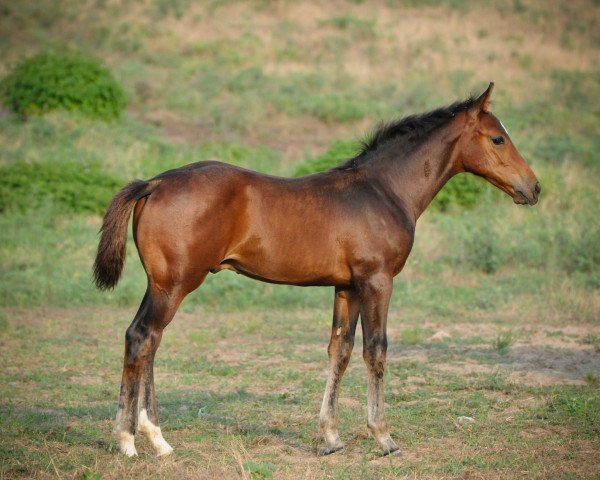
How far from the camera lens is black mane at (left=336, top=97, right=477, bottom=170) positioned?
6797 mm

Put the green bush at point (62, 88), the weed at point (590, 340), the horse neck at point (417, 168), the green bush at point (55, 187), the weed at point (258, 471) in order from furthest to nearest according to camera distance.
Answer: the green bush at point (62, 88), the green bush at point (55, 187), the weed at point (590, 340), the horse neck at point (417, 168), the weed at point (258, 471)

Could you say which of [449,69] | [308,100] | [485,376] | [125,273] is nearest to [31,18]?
[308,100]

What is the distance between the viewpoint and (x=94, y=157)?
17.9 meters

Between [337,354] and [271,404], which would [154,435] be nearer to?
[337,354]

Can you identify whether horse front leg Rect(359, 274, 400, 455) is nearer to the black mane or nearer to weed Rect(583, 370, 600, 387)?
the black mane

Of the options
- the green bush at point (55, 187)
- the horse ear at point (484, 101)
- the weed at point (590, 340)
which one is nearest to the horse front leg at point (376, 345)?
the horse ear at point (484, 101)

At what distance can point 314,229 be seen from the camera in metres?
6.26

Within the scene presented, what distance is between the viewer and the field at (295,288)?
21.0ft

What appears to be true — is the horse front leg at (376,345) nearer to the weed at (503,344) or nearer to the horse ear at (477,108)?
the horse ear at (477,108)

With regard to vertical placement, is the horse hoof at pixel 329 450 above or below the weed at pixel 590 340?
below

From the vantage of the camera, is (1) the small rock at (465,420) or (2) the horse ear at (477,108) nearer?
(2) the horse ear at (477,108)

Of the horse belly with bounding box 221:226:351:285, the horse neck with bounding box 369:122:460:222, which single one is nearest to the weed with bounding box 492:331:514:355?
the horse neck with bounding box 369:122:460:222

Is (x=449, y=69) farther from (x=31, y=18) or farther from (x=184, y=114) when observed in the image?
(x=31, y=18)

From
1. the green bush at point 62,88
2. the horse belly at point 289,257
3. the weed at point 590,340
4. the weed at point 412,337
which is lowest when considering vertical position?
the weed at point 412,337
